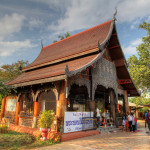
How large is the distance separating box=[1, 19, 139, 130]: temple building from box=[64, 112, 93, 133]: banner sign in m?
0.34

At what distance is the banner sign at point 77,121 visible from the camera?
24.6 feet

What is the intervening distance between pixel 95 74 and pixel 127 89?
248 inches

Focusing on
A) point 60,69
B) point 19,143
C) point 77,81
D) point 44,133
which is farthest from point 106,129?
point 19,143

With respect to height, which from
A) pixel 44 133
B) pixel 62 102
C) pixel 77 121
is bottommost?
pixel 44 133

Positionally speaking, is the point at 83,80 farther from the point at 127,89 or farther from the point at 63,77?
the point at 127,89

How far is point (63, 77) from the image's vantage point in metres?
7.04

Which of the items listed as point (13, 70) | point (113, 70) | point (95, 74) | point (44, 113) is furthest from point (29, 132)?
point (13, 70)

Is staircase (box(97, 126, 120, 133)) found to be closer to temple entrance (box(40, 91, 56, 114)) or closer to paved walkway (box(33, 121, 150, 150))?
paved walkway (box(33, 121, 150, 150))

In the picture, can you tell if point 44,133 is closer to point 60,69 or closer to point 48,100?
point 60,69

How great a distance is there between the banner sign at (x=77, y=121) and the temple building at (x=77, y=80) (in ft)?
1.12

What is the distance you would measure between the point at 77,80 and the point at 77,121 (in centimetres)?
230

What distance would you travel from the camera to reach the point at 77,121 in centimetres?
809

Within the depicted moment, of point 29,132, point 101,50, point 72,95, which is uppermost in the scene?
point 101,50

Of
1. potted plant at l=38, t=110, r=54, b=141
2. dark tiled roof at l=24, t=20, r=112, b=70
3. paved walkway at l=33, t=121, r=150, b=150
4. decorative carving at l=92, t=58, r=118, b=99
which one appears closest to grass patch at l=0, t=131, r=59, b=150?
potted plant at l=38, t=110, r=54, b=141
